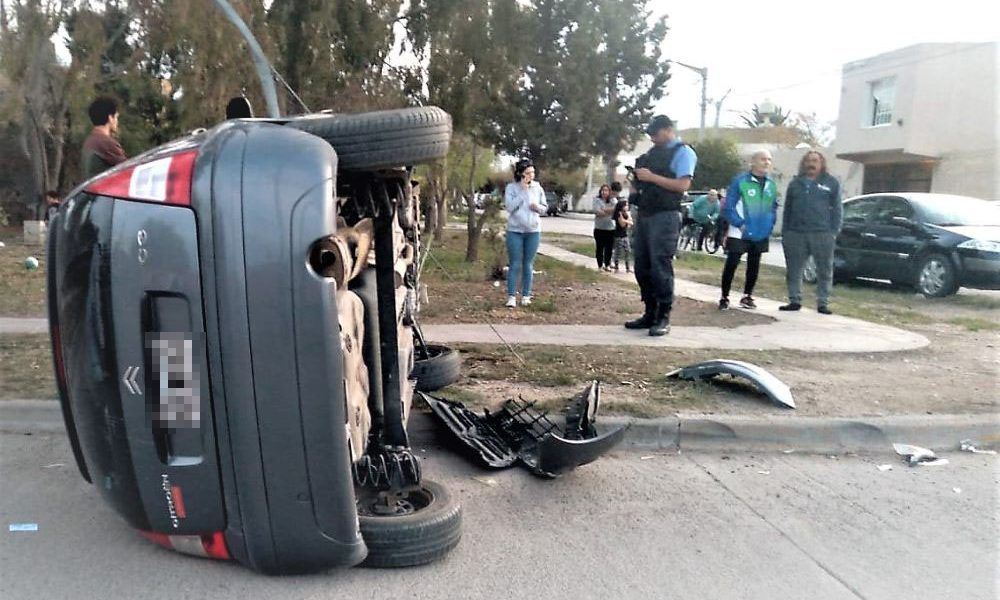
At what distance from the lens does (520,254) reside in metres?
8.89

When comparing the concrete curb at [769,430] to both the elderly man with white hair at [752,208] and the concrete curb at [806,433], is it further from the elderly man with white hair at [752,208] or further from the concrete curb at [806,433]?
the elderly man with white hair at [752,208]

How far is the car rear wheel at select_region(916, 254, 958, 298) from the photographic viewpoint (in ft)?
36.5

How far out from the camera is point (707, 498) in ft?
13.1

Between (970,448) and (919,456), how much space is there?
19.5 inches

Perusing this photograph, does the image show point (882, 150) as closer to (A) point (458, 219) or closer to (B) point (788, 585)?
(A) point (458, 219)

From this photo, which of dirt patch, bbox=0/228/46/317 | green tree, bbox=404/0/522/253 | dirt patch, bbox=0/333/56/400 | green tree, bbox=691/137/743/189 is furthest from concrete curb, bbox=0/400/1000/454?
green tree, bbox=691/137/743/189

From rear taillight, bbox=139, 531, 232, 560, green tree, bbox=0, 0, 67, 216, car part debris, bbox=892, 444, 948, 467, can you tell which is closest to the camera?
rear taillight, bbox=139, 531, 232, 560

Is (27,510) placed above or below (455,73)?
below

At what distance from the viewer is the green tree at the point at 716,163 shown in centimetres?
4231

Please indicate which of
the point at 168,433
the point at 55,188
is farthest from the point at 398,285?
the point at 55,188

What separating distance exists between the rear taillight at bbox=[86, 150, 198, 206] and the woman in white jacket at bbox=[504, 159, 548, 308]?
20.4 ft

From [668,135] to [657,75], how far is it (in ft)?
76.6

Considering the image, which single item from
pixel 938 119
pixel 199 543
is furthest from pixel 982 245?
pixel 938 119

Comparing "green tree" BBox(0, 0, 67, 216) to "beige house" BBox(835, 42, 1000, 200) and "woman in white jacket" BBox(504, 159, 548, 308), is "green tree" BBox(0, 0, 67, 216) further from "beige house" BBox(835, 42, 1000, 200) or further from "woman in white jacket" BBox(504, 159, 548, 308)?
"beige house" BBox(835, 42, 1000, 200)
